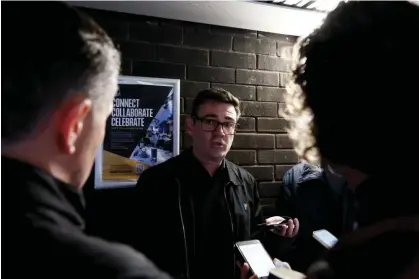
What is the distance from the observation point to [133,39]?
169 centimetres

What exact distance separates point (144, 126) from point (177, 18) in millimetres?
546

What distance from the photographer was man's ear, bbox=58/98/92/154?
495mm

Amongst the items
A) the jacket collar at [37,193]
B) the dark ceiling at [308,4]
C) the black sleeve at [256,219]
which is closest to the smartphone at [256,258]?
the black sleeve at [256,219]

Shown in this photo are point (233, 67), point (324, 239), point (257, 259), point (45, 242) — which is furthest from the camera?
point (233, 67)

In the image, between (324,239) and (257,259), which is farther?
(257,259)

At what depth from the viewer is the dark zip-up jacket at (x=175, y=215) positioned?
4.60ft

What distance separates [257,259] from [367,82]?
0.84 meters

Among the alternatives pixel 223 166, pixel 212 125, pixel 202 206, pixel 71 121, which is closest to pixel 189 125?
pixel 212 125

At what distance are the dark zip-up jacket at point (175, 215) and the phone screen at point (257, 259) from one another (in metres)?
0.20

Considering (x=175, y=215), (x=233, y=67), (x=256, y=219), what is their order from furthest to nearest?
(x=233, y=67) → (x=256, y=219) → (x=175, y=215)

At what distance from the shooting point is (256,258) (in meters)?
1.19

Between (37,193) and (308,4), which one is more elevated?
(308,4)

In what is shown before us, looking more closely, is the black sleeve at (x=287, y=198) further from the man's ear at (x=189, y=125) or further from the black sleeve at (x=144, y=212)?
the black sleeve at (x=144, y=212)

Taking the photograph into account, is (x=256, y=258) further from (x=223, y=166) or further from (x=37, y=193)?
(x=37, y=193)
